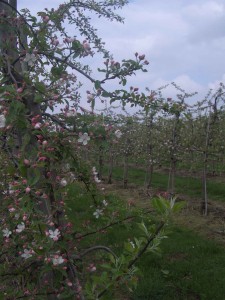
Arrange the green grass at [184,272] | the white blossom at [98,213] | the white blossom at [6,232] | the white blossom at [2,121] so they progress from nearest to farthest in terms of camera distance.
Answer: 1. the white blossom at [2,121]
2. the white blossom at [6,232]
3. the white blossom at [98,213]
4. the green grass at [184,272]

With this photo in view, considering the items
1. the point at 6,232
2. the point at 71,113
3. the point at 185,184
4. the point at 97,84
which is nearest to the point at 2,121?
the point at 71,113

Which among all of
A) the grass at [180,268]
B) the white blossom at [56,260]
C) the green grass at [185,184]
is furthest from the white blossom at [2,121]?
the green grass at [185,184]

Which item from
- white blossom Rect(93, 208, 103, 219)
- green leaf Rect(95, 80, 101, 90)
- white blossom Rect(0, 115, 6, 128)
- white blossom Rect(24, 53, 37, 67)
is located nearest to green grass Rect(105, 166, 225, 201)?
white blossom Rect(93, 208, 103, 219)

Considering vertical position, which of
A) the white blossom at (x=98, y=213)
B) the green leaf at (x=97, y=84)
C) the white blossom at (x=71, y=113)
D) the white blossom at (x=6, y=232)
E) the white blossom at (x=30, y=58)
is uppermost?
the white blossom at (x=30, y=58)

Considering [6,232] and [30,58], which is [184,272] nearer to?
[6,232]

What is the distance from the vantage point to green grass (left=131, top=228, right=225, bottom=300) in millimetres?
4676

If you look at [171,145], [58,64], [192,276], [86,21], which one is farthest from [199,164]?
[58,64]

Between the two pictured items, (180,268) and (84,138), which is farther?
(180,268)

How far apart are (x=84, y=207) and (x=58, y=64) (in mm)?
6580

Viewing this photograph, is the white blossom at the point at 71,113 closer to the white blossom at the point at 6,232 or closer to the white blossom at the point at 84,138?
the white blossom at the point at 84,138

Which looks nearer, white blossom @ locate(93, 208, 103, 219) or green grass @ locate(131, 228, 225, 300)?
white blossom @ locate(93, 208, 103, 219)

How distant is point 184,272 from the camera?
17.4 ft

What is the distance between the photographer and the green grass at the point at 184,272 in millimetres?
4676

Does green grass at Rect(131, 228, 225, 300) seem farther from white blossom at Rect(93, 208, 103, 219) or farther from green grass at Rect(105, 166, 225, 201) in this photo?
green grass at Rect(105, 166, 225, 201)
